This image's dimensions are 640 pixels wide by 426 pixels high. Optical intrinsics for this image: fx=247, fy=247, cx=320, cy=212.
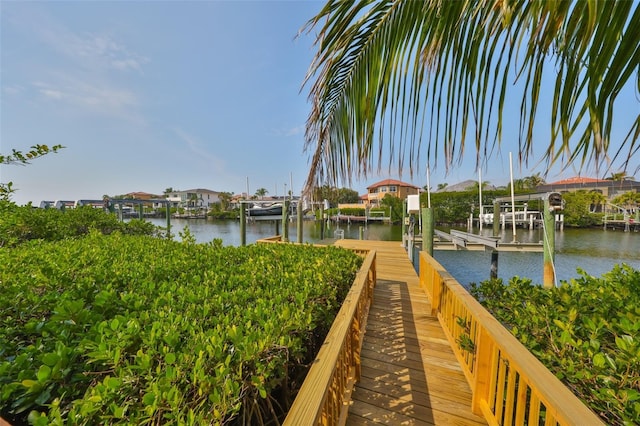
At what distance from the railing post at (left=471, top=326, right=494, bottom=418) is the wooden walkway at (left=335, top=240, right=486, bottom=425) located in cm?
13

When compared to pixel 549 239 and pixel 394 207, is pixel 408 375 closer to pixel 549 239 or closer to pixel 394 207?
pixel 549 239

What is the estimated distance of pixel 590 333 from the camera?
1.50 metres

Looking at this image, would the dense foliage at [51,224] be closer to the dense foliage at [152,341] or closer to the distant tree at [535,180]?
→ the dense foliage at [152,341]

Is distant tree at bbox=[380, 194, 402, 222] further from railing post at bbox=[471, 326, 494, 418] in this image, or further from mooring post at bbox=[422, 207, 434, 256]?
railing post at bbox=[471, 326, 494, 418]

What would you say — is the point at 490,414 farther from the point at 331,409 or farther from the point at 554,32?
the point at 554,32

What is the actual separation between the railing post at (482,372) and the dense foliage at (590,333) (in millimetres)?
224

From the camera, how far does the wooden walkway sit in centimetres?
185

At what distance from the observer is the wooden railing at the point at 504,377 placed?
911 millimetres

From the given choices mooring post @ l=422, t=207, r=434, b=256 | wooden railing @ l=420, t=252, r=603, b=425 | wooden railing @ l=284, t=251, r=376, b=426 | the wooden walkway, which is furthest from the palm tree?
mooring post @ l=422, t=207, r=434, b=256

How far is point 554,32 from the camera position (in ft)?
2.23

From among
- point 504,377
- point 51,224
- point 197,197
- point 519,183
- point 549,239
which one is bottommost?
point 504,377

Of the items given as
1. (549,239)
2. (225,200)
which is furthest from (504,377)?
(225,200)

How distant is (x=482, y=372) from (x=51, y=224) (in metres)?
7.95

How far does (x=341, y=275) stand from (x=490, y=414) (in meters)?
1.58
